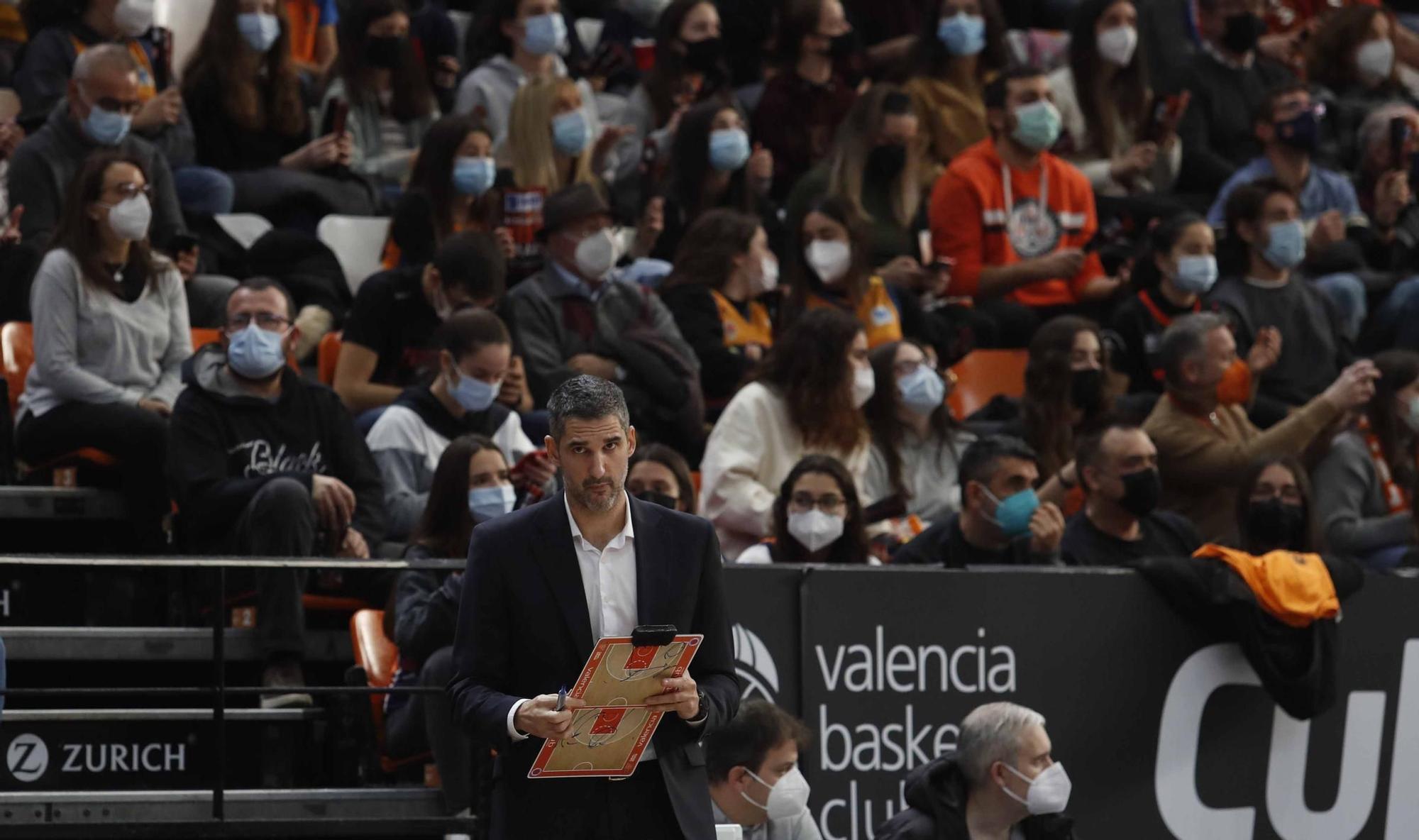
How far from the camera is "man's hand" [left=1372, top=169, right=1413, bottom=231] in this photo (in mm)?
14086

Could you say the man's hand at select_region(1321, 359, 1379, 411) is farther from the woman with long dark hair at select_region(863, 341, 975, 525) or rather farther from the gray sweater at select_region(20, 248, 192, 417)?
the gray sweater at select_region(20, 248, 192, 417)

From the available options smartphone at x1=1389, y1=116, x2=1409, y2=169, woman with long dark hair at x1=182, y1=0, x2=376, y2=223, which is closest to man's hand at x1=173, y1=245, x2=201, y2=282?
woman with long dark hair at x1=182, y1=0, x2=376, y2=223

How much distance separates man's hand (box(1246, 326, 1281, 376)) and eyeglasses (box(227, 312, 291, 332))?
182 inches

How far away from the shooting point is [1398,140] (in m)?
14.5

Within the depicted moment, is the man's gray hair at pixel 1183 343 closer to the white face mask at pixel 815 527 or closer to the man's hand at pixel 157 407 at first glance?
the white face mask at pixel 815 527

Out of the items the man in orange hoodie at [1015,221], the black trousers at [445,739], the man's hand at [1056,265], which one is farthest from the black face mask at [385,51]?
the black trousers at [445,739]

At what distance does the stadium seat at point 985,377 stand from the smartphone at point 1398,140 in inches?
142

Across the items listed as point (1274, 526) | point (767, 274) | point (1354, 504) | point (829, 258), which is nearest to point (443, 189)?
point (767, 274)

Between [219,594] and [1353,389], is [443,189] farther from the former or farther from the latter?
[1353,389]

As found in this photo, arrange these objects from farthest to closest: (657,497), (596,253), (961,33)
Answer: (961,33) < (596,253) < (657,497)

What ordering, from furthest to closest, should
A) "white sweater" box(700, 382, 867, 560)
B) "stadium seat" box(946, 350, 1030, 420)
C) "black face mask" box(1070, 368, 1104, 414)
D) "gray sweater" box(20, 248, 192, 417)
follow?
"stadium seat" box(946, 350, 1030, 420), "black face mask" box(1070, 368, 1104, 414), "white sweater" box(700, 382, 867, 560), "gray sweater" box(20, 248, 192, 417)

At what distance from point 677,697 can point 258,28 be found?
7109 mm

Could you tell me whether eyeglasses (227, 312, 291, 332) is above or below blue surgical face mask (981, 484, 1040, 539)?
above

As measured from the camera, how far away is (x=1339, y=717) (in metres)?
9.27
